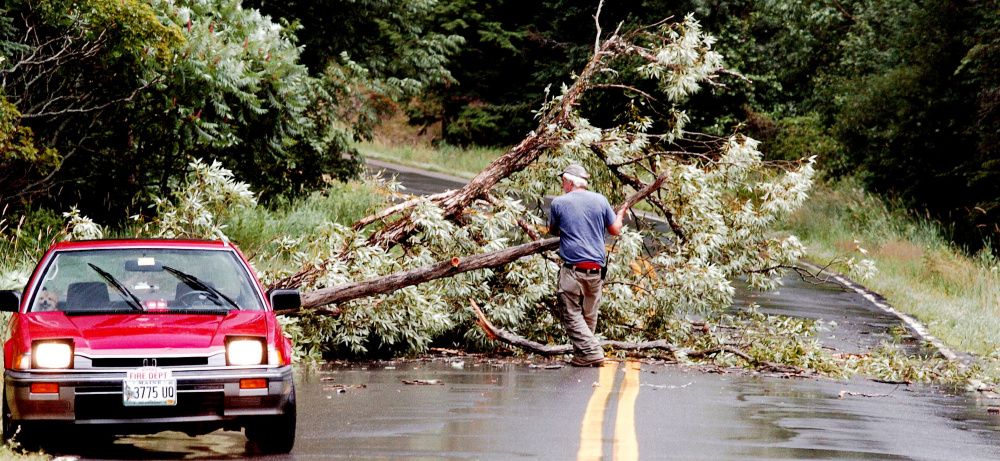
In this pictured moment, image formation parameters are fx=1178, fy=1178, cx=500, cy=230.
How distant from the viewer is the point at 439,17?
4803 cm

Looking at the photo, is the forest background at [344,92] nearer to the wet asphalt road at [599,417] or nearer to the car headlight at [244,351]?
the wet asphalt road at [599,417]

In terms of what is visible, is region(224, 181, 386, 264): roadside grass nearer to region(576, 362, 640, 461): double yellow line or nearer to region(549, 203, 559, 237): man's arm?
region(549, 203, 559, 237): man's arm

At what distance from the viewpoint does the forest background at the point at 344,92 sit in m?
16.2

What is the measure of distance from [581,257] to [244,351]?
5185mm

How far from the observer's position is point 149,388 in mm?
6473

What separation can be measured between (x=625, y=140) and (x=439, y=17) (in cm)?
3514

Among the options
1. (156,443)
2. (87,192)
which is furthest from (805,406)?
(87,192)

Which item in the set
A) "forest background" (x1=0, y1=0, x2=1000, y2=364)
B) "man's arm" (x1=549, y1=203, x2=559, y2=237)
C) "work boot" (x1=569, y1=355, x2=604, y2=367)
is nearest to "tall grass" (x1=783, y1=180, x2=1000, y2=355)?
"forest background" (x1=0, y1=0, x2=1000, y2=364)

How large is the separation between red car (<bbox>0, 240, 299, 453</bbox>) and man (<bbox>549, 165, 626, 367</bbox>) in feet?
15.3

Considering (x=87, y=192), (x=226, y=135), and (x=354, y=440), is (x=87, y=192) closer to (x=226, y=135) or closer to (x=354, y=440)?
(x=226, y=135)

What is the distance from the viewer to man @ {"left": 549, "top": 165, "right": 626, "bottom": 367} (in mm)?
11453

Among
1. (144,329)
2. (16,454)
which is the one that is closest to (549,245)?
(144,329)

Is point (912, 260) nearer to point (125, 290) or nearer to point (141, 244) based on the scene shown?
point (141, 244)

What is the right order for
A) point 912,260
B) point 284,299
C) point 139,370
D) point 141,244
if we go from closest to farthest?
point 139,370 < point 284,299 < point 141,244 < point 912,260
